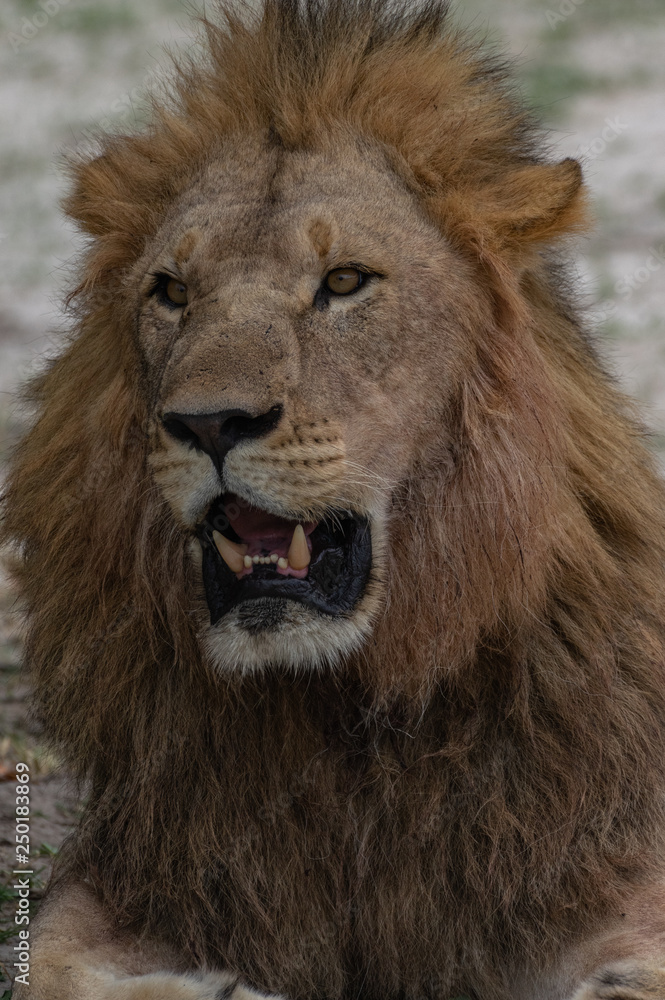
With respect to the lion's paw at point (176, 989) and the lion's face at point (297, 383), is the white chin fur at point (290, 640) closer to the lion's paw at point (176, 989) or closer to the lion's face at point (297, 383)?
the lion's face at point (297, 383)

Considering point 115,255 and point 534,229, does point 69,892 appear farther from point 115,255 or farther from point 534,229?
point 534,229

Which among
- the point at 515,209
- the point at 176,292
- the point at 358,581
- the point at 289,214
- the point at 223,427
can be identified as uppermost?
the point at 515,209

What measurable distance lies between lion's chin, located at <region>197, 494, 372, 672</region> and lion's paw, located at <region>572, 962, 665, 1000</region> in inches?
32.3

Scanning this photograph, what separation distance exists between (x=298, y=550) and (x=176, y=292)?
644 mm

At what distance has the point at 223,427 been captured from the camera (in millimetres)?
2629

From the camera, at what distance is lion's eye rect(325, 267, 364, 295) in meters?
2.87

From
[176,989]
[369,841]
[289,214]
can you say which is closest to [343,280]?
[289,214]

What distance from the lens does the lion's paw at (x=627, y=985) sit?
2.80 meters

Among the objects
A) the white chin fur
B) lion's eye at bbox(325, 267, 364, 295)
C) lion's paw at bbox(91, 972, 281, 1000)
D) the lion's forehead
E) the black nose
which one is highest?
the lion's forehead

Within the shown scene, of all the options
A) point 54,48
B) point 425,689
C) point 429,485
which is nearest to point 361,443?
point 429,485

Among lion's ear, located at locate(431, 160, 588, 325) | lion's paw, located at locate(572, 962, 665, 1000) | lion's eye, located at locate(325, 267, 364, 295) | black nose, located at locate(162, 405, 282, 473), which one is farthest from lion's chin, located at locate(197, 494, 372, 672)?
lion's paw, located at locate(572, 962, 665, 1000)

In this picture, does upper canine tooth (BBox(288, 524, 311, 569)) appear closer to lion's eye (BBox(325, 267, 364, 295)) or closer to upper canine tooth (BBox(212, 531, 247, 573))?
upper canine tooth (BBox(212, 531, 247, 573))

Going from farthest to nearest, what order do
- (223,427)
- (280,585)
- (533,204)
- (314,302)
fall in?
(533,204)
(314,302)
(280,585)
(223,427)

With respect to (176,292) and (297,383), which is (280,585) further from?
(176,292)
